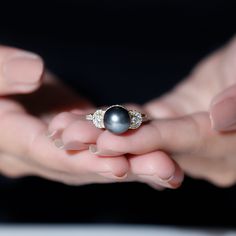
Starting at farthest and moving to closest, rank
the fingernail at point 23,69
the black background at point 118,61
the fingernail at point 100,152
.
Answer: the black background at point 118,61, the fingernail at point 23,69, the fingernail at point 100,152

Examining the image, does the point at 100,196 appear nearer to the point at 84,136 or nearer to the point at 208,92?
the point at 208,92

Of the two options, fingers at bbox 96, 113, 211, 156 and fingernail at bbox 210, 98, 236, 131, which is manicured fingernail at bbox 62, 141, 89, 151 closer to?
fingers at bbox 96, 113, 211, 156

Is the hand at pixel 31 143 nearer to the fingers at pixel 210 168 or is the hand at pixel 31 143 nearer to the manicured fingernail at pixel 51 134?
the manicured fingernail at pixel 51 134

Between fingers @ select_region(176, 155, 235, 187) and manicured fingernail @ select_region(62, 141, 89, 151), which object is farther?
fingers @ select_region(176, 155, 235, 187)

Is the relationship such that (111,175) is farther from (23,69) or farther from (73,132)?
(23,69)

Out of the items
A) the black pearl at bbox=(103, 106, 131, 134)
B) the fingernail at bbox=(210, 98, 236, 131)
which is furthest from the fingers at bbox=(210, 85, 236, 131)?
the black pearl at bbox=(103, 106, 131, 134)

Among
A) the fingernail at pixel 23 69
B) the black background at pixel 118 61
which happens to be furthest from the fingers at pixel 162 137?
the black background at pixel 118 61
